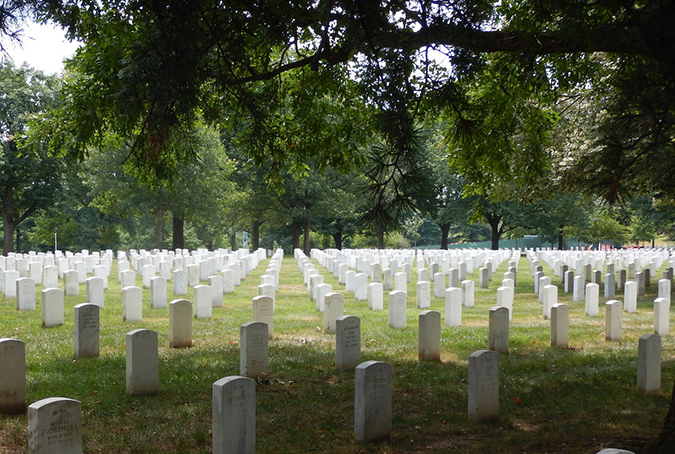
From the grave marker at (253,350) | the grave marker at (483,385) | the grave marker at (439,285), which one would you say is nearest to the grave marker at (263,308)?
the grave marker at (253,350)

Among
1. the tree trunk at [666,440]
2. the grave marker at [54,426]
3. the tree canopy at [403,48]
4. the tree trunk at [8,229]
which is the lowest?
the tree trunk at [666,440]

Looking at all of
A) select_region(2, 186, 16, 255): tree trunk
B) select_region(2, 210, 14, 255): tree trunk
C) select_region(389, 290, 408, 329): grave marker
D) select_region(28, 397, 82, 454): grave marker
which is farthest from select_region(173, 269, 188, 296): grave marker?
select_region(2, 186, 16, 255): tree trunk

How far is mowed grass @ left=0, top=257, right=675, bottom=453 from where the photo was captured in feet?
21.2

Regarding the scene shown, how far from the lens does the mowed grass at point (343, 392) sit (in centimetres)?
646

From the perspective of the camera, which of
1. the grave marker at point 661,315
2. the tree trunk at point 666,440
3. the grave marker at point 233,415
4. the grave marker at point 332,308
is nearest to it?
the tree trunk at point 666,440

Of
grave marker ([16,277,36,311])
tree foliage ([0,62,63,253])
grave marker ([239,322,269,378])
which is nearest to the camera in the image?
grave marker ([239,322,269,378])

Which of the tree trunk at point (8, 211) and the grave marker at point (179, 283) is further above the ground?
the tree trunk at point (8, 211)

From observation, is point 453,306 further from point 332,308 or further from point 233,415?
point 233,415

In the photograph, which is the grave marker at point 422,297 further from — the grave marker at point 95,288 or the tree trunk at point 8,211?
the tree trunk at point 8,211

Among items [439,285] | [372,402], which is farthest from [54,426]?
[439,285]

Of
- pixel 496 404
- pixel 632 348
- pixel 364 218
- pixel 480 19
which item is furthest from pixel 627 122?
pixel 632 348

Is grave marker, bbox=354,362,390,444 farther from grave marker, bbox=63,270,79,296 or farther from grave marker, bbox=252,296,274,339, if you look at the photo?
grave marker, bbox=63,270,79,296

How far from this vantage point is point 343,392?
8.25 meters

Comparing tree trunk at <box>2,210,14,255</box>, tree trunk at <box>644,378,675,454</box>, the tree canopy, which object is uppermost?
the tree canopy
